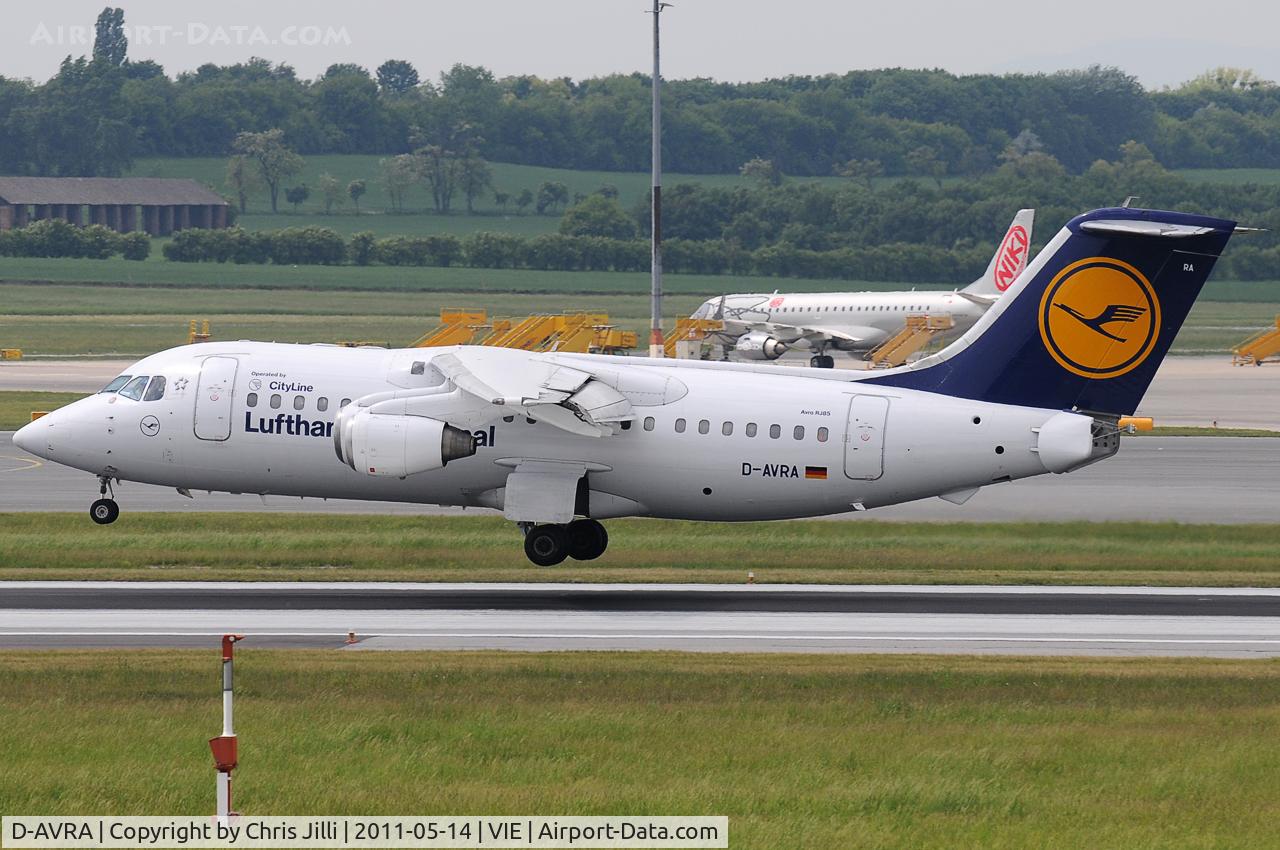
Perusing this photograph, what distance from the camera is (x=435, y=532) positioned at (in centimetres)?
3544

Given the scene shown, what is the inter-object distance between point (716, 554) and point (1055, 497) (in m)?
9.95

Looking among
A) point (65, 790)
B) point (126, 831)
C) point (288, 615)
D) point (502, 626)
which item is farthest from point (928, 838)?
point (288, 615)

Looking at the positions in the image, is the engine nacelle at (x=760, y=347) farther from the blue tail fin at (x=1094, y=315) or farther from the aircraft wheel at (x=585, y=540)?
the blue tail fin at (x=1094, y=315)

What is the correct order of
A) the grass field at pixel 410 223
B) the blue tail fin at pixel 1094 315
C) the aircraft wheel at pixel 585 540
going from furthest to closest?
the grass field at pixel 410 223
the aircraft wheel at pixel 585 540
the blue tail fin at pixel 1094 315

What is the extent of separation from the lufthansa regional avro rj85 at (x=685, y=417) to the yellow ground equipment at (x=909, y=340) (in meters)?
50.3

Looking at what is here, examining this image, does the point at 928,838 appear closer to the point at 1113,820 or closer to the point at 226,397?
the point at 1113,820

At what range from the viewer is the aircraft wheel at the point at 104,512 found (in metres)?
33.4

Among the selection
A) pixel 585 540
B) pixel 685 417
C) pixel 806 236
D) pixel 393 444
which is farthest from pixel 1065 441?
pixel 806 236

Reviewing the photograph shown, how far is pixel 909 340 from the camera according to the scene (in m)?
82.8

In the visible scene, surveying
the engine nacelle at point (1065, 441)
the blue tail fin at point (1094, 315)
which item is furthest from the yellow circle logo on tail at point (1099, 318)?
the engine nacelle at point (1065, 441)

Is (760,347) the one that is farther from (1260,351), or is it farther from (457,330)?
(1260,351)

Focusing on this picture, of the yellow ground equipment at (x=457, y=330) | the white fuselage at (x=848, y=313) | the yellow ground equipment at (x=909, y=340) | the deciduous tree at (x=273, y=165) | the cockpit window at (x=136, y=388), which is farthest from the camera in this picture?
the deciduous tree at (x=273, y=165)

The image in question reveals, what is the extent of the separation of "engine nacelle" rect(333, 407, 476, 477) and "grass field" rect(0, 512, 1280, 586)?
259 centimetres
